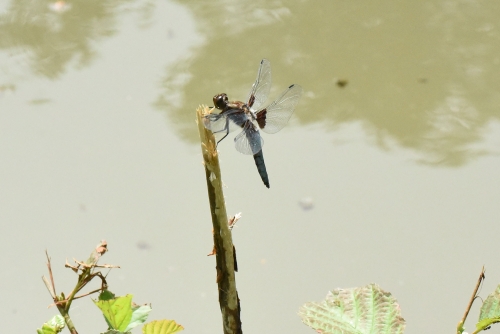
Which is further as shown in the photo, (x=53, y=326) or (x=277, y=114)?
(x=277, y=114)

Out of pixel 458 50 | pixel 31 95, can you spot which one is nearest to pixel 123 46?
pixel 31 95

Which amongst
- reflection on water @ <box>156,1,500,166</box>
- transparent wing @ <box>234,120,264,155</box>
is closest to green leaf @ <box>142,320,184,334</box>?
transparent wing @ <box>234,120,264,155</box>

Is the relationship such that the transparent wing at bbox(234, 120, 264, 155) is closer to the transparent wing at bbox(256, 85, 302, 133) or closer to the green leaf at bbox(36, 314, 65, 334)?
the transparent wing at bbox(256, 85, 302, 133)

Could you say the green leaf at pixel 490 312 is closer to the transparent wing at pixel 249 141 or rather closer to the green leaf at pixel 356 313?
the green leaf at pixel 356 313

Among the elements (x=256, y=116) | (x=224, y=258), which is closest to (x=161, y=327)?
(x=224, y=258)

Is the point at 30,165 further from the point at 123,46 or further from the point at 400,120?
the point at 400,120

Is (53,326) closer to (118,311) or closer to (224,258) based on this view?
(118,311)
